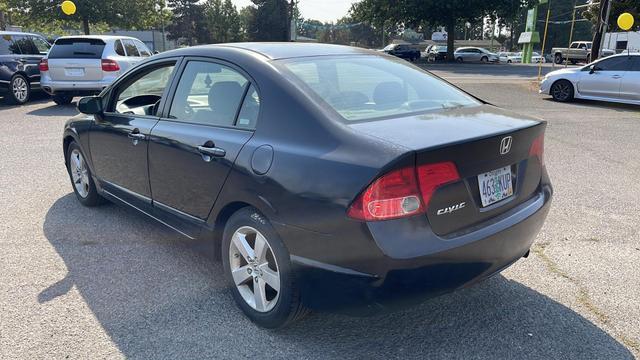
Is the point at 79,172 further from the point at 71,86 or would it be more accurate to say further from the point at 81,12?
the point at 81,12

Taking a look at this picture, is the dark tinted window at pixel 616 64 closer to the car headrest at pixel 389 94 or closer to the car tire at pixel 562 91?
the car tire at pixel 562 91

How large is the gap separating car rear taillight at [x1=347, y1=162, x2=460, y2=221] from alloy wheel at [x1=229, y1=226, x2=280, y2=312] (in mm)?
666

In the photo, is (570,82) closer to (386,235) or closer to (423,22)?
(386,235)

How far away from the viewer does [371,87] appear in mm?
3199

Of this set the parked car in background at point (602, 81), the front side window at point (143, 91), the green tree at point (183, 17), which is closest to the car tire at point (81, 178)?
the front side window at point (143, 91)

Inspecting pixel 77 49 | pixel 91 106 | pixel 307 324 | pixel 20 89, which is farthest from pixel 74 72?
pixel 307 324

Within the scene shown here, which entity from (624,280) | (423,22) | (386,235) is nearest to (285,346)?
(386,235)

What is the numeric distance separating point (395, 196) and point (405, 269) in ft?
1.10

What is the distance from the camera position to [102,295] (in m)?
3.29

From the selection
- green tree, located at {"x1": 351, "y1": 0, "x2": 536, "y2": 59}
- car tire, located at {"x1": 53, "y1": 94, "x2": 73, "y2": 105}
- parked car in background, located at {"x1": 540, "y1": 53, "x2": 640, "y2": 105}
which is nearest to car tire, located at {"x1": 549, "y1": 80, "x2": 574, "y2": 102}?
parked car in background, located at {"x1": 540, "y1": 53, "x2": 640, "y2": 105}

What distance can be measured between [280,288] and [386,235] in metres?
0.72

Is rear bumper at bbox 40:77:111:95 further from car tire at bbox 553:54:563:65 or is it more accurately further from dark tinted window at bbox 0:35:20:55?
car tire at bbox 553:54:563:65

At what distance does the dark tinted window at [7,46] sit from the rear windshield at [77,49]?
4.56 ft

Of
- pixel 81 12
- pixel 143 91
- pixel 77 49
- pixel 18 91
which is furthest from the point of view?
pixel 81 12
